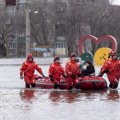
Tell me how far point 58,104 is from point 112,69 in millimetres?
5672

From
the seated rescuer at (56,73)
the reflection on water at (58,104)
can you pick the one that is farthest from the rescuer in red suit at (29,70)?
the reflection on water at (58,104)

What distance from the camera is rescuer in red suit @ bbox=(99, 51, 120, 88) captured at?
19906 mm

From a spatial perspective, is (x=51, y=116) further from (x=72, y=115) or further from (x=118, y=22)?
(x=118, y=22)

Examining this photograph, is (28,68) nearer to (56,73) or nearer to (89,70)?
(56,73)

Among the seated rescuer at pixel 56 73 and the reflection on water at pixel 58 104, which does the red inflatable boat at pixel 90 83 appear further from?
the reflection on water at pixel 58 104

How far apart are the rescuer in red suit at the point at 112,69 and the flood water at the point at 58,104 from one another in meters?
0.50

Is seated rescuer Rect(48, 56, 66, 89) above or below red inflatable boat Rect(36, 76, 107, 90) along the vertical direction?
above

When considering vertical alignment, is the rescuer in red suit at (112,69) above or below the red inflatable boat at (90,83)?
above

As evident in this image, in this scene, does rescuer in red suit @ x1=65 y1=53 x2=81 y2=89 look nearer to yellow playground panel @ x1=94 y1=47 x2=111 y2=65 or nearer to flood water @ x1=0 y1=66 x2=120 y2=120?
flood water @ x1=0 y1=66 x2=120 y2=120

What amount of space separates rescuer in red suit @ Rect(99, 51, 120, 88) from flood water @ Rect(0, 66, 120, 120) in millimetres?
498

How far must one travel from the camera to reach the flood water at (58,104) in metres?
12.4

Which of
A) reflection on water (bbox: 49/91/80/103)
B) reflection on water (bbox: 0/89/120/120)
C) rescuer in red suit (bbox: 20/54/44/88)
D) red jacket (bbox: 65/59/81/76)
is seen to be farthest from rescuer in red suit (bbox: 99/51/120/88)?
rescuer in red suit (bbox: 20/54/44/88)

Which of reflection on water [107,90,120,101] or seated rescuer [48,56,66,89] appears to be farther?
seated rescuer [48,56,66,89]

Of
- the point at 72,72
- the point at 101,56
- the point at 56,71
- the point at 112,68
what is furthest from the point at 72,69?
the point at 101,56
